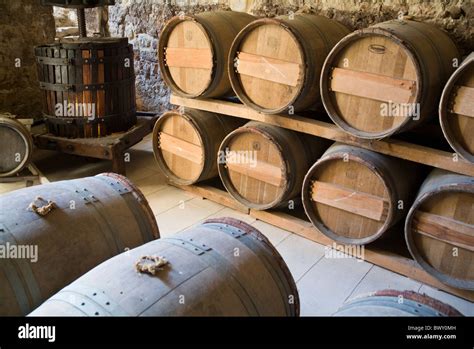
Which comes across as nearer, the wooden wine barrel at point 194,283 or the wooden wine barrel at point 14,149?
the wooden wine barrel at point 194,283

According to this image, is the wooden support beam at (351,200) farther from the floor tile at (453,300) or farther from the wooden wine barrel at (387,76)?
the floor tile at (453,300)

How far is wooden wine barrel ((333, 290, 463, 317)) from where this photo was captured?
137 centimetres

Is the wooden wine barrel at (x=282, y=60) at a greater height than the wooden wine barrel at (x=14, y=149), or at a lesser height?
greater

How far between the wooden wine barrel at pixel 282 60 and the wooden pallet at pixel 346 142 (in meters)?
0.15

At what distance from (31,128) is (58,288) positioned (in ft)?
10.4

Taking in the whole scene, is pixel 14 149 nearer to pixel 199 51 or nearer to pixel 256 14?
pixel 199 51

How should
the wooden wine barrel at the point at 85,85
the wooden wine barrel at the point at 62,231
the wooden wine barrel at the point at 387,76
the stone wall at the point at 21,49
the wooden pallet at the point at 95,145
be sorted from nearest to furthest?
the wooden wine barrel at the point at 62,231, the wooden wine barrel at the point at 387,76, the wooden wine barrel at the point at 85,85, the wooden pallet at the point at 95,145, the stone wall at the point at 21,49

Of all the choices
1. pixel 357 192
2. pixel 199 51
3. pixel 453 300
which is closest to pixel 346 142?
pixel 357 192

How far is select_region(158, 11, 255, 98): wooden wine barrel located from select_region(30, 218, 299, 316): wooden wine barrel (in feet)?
6.22

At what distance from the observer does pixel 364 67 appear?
8.70 feet

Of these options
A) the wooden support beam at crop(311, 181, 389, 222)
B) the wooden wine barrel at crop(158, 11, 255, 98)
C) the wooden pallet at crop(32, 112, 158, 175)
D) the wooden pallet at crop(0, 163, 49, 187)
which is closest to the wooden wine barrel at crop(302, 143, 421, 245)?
the wooden support beam at crop(311, 181, 389, 222)

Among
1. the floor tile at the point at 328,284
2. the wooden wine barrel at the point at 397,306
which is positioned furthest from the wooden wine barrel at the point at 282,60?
the wooden wine barrel at the point at 397,306

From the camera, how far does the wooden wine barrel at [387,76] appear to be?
246 centimetres

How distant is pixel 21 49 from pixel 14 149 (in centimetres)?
160
